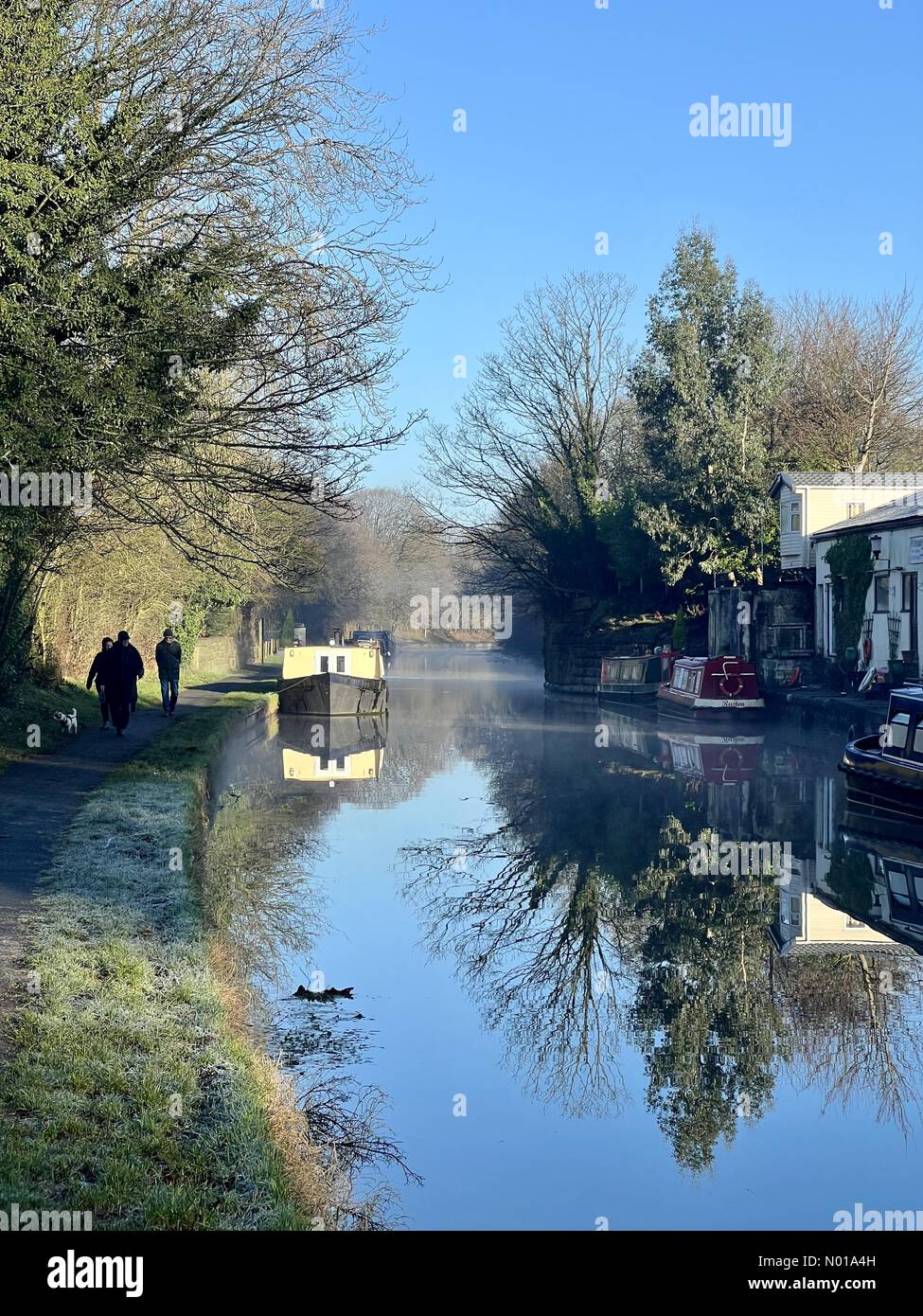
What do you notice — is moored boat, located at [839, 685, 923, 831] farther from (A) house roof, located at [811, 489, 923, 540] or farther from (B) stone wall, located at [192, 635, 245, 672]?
(B) stone wall, located at [192, 635, 245, 672]

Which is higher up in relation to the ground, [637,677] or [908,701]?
[908,701]

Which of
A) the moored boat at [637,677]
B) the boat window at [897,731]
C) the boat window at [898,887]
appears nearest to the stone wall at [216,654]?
the moored boat at [637,677]

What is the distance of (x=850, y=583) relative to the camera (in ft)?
115

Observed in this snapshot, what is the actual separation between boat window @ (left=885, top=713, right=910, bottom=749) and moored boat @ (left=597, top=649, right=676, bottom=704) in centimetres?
2265

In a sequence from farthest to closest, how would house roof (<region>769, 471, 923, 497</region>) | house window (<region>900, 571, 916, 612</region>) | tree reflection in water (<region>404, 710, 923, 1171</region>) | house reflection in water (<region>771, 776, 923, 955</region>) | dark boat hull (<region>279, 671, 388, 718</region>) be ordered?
house roof (<region>769, 471, 923, 497</region>), dark boat hull (<region>279, 671, 388, 718</region>), house window (<region>900, 571, 916, 612</region>), house reflection in water (<region>771, 776, 923, 955</region>), tree reflection in water (<region>404, 710, 923, 1171</region>)

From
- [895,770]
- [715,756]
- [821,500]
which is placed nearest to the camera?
[895,770]

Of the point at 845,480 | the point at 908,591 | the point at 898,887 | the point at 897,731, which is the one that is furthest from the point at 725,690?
the point at 898,887

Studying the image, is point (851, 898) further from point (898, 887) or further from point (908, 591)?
point (908, 591)

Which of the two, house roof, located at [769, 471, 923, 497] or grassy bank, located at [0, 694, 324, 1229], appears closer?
grassy bank, located at [0, 694, 324, 1229]

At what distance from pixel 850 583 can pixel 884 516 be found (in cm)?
195

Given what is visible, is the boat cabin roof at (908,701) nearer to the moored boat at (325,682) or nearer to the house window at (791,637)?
the moored boat at (325,682)

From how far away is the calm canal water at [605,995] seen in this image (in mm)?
6633

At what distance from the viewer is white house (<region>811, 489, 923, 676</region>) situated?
31.1 metres

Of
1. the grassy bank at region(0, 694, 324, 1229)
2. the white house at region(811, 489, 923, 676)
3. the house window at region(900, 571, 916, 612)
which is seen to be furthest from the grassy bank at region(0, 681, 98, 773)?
the house window at region(900, 571, 916, 612)
